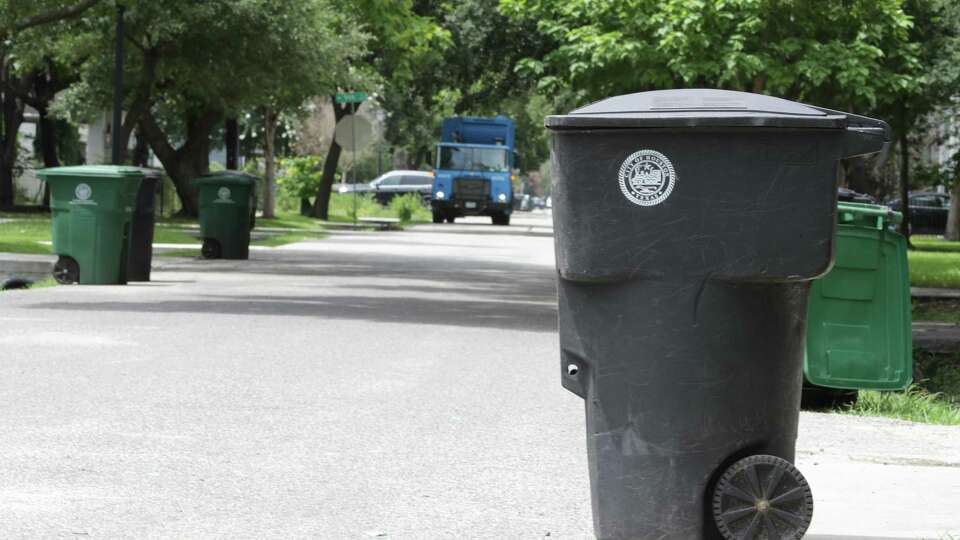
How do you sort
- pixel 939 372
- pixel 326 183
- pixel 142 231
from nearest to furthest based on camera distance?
pixel 939 372 < pixel 142 231 < pixel 326 183

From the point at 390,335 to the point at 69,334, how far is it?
2509 millimetres

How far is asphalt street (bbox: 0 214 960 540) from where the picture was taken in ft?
21.2

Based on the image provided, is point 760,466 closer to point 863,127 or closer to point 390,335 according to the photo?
point 863,127

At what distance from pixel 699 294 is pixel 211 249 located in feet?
66.4

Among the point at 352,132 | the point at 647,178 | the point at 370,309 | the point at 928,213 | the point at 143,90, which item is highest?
the point at 143,90

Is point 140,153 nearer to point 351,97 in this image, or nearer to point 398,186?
point 351,97

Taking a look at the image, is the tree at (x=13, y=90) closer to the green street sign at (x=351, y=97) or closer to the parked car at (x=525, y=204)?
the green street sign at (x=351, y=97)

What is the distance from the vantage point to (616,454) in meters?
5.54

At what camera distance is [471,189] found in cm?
5419

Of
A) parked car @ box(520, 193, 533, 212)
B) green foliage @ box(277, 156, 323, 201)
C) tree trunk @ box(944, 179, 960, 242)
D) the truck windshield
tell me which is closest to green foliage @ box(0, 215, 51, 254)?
green foliage @ box(277, 156, 323, 201)

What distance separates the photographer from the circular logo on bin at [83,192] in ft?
61.1

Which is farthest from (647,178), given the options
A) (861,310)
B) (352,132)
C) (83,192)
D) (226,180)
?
(352,132)

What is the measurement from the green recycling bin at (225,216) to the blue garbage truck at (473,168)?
95.0 feet

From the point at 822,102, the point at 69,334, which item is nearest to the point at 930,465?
the point at 69,334
